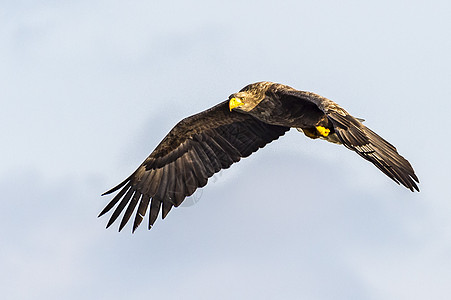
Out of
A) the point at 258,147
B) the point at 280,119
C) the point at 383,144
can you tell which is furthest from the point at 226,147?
the point at 383,144

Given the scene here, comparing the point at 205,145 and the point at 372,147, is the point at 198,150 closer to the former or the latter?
the point at 205,145

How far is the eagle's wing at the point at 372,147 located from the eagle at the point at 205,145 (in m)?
2.10

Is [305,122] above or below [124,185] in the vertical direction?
below

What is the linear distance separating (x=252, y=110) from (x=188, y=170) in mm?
2081

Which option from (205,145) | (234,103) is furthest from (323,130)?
(205,145)

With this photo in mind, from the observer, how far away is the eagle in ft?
51.8

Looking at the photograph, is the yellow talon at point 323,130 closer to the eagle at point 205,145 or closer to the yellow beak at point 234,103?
the eagle at point 205,145

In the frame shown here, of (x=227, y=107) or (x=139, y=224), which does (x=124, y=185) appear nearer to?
(x=139, y=224)

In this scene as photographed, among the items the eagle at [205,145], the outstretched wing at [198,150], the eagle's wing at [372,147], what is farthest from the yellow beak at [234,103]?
the eagle's wing at [372,147]

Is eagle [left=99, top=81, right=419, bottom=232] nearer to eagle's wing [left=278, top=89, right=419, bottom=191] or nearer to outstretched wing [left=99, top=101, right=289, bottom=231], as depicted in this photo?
outstretched wing [left=99, top=101, right=289, bottom=231]

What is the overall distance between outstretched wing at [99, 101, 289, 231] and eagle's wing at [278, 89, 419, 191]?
140 inches

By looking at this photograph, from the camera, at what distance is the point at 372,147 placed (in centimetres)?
1337

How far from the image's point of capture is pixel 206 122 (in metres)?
17.1

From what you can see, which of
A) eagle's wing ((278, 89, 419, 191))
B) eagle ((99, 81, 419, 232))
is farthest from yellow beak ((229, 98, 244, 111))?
eagle's wing ((278, 89, 419, 191))
